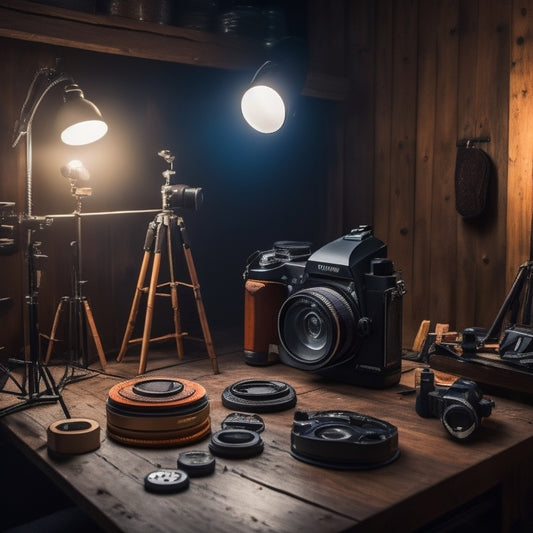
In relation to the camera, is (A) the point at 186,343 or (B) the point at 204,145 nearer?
(A) the point at 186,343

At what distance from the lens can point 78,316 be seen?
9.94ft

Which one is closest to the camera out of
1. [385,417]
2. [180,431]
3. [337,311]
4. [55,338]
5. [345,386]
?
[180,431]

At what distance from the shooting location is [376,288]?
266 centimetres

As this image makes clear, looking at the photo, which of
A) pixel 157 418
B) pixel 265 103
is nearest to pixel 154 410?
pixel 157 418

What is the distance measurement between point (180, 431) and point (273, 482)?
392mm

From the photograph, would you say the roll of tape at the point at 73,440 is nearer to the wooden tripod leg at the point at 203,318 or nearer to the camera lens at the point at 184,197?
the wooden tripod leg at the point at 203,318

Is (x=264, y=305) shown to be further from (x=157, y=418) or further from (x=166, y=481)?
(x=166, y=481)

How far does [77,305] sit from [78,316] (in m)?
0.05

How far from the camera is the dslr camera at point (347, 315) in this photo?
8.68 feet

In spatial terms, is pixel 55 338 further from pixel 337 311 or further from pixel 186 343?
pixel 337 311

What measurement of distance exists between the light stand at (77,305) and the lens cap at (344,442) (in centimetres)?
120

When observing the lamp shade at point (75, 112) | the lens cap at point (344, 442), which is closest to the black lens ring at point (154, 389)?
the lens cap at point (344, 442)

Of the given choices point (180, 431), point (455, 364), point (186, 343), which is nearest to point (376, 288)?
point (455, 364)

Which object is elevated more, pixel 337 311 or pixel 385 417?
pixel 337 311
